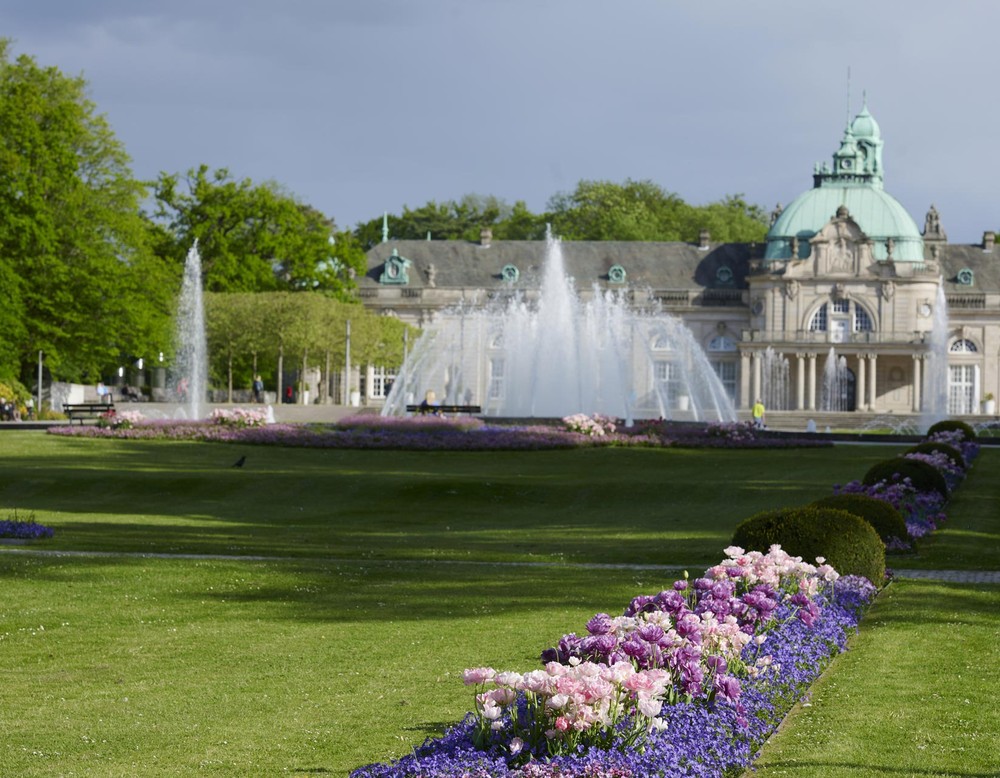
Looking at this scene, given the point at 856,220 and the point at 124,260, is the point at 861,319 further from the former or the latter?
the point at 124,260

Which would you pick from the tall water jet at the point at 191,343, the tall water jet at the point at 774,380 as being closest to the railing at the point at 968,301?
the tall water jet at the point at 774,380

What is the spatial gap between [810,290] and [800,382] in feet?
21.3

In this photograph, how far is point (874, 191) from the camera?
103 metres

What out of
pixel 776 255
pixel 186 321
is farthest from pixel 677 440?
pixel 776 255

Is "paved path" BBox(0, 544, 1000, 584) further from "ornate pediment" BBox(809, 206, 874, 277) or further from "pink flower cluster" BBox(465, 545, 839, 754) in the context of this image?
"ornate pediment" BBox(809, 206, 874, 277)

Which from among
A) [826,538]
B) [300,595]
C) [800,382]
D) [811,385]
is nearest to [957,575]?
[826,538]

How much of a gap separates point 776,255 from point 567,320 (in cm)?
4411

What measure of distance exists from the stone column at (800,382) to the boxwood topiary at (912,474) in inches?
2723

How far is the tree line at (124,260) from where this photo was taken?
191ft

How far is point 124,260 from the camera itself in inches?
2472

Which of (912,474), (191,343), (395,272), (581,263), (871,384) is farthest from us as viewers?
(581,263)

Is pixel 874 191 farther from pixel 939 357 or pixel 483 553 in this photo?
pixel 483 553

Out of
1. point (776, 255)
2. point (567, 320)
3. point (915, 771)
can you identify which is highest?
point (776, 255)

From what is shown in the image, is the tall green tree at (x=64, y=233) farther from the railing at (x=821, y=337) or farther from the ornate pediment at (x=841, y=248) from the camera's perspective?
the ornate pediment at (x=841, y=248)
